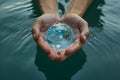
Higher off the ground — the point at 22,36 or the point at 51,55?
the point at 51,55

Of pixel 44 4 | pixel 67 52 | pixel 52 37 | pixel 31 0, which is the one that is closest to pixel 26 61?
pixel 52 37

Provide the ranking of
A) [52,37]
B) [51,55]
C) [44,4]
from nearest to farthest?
[51,55] < [52,37] < [44,4]

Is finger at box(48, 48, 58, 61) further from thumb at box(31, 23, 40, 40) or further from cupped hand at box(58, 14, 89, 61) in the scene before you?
thumb at box(31, 23, 40, 40)

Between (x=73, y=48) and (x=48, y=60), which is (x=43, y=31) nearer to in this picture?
(x=48, y=60)

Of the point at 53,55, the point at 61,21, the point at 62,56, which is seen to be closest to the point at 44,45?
the point at 53,55

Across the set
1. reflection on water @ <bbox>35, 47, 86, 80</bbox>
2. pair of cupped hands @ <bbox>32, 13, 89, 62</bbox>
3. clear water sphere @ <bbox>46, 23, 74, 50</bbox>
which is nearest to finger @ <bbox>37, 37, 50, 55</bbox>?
pair of cupped hands @ <bbox>32, 13, 89, 62</bbox>

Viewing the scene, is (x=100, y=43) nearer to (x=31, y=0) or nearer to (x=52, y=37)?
(x=52, y=37)

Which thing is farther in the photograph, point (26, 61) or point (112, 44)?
point (112, 44)
